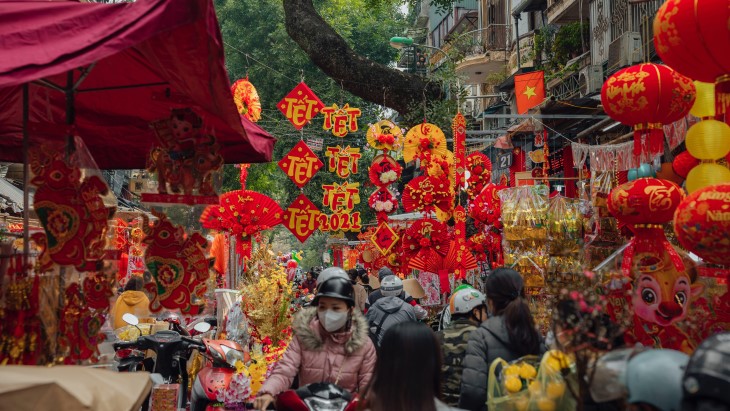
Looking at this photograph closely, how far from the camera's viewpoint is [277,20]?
30.5m

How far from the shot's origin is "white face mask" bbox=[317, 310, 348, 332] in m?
4.74

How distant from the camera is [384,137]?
1505cm

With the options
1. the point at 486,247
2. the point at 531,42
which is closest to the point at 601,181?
the point at 486,247

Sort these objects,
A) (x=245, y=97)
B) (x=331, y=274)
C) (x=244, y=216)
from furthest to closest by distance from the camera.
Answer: (x=244, y=216), (x=245, y=97), (x=331, y=274)

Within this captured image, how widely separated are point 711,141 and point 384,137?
9732 mm

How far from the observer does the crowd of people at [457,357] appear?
260 cm

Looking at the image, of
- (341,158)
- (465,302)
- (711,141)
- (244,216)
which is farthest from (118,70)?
(341,158)

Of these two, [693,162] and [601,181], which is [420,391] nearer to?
[693,162]

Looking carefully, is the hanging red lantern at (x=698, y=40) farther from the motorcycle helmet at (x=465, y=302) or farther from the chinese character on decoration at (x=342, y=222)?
the chinese character on decoration at (x=342, y=222)

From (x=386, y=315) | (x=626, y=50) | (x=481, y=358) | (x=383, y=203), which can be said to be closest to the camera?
(x=481, y=358)

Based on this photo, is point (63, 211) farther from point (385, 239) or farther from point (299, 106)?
point (299, 106)

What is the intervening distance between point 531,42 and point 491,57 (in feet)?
10.1

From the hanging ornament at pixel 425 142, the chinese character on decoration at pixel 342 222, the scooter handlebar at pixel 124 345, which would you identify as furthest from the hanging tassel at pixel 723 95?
Result: the chinese character on decoration at pixel 342 222

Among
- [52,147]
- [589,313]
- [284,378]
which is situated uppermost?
[52,147]
